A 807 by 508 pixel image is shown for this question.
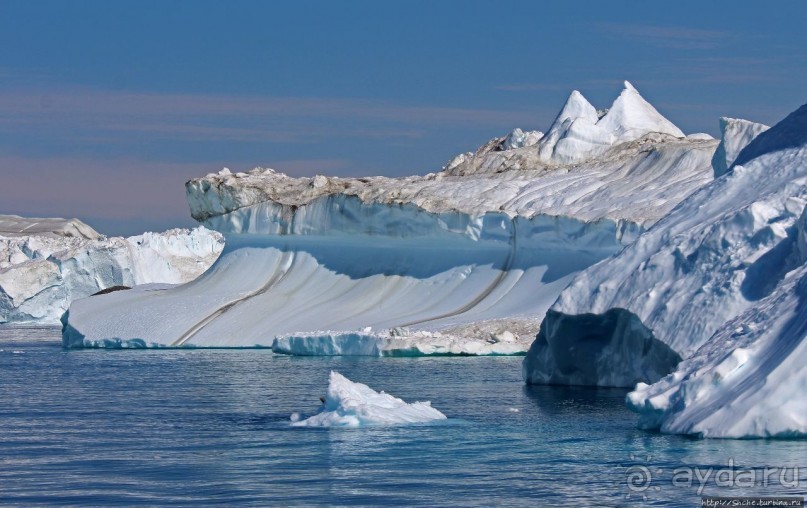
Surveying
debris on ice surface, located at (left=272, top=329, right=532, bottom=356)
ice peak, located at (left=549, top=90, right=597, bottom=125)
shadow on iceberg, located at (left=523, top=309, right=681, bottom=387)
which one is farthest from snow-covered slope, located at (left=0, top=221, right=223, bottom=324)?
shadow on iceberg, located at (left=523, top=309, right=681, bottom=387)

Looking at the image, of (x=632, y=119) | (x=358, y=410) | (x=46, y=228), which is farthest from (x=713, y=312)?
(x=46, y=228)

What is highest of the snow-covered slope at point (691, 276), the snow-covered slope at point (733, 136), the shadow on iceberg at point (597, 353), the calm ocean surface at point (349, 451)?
the snow-covered slope at point (733, 136)

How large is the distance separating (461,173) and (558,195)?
517cm

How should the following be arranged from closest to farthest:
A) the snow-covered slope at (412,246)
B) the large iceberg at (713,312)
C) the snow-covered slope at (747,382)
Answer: the snow-covered slope at (747,382), the large iceberg at (713,312), the snow-covered slope at (412,246)

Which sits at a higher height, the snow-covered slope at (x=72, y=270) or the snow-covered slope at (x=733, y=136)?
the snow-covered slope at (x=733, y=136)

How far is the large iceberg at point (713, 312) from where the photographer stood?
11.6m

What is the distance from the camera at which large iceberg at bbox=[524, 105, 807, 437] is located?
456 inches

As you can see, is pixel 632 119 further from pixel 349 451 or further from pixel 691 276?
pixel 349 451

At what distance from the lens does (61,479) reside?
37.0 ft

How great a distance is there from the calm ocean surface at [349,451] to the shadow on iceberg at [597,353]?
367 mm

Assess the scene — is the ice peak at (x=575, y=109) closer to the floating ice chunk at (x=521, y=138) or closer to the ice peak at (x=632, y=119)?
the ice peak at (x=632, y=119)

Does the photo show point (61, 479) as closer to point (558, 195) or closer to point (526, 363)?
point (526, 363)

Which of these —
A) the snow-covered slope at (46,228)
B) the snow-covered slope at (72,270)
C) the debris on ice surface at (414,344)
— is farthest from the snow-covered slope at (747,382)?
the snow-covered slope at (46,228)

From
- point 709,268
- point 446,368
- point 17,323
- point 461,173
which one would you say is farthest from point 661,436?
point 17,323
